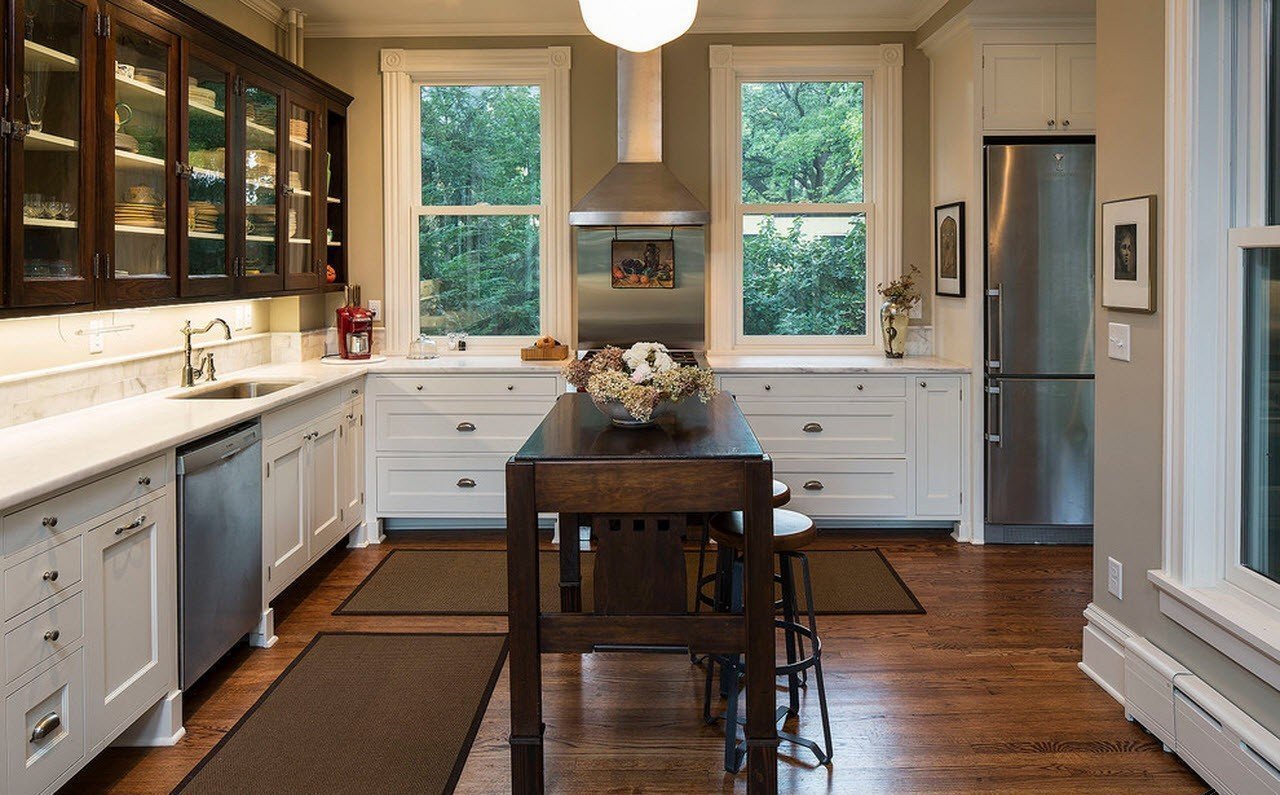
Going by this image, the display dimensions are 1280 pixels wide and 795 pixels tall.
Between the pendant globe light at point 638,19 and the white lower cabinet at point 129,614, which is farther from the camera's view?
the pendant globe light at point 638,19

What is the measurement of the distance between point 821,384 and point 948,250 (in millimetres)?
1013

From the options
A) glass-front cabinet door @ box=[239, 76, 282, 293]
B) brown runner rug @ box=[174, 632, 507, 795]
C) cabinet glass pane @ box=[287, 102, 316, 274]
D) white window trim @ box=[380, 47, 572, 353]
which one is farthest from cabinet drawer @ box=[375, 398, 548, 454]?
brown runner rug @ box=[174, 632, 507, 795]

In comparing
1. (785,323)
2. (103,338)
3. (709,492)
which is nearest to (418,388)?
(103,338)

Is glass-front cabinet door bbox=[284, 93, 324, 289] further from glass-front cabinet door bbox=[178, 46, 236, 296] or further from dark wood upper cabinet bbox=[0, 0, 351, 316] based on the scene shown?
glass-front cabinet door bbox=[178, 46, 236, 296]

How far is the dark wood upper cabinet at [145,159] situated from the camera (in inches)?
113

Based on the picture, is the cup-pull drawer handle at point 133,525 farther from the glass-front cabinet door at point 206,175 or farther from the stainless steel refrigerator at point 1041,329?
the stainless steel refrigerator at point 1041,329

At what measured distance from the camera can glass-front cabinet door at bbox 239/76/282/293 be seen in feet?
14.5

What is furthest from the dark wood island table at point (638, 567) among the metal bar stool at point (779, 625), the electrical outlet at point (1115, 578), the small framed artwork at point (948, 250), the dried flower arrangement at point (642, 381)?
the small framed artwork at point (948, 250)

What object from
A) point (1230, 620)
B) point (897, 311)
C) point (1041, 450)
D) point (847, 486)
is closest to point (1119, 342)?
point (1230, 620)

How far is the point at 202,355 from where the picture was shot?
15.3ft

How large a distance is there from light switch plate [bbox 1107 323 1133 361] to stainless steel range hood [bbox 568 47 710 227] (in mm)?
2488

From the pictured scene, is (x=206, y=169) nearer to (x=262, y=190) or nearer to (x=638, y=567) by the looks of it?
(x=262, y=190)

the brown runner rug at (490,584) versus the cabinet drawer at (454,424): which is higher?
the cabinet drawer at (454,424)

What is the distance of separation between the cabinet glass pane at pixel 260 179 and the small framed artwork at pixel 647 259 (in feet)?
6.33
